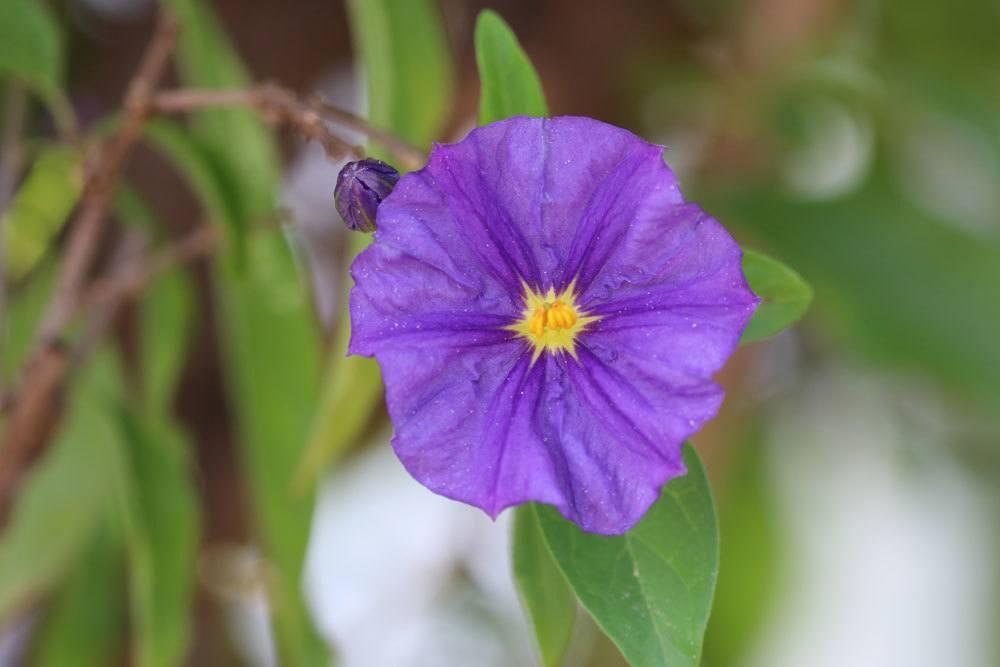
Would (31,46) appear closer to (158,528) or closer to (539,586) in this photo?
(158,528)

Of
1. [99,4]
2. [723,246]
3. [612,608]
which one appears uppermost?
[99,4]

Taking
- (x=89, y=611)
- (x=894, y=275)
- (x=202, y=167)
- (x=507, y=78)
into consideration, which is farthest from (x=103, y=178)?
(x=894, y=275)

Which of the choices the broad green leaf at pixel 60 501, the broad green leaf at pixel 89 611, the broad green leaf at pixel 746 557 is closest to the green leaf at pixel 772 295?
the broad green leaf at pixel 60 501

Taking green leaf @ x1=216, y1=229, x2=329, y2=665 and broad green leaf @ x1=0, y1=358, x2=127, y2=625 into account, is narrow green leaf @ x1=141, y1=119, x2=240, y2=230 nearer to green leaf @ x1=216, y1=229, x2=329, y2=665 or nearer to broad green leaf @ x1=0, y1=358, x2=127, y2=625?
green leaf @ x1=216, y1=229, x2=329, y2=665

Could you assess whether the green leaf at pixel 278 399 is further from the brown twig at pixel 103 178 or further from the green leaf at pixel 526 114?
the green leaf at pixel 526 114

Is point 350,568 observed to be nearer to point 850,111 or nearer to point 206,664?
point 206,664

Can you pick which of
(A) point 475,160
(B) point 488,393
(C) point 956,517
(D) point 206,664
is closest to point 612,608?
(B) point 488,393

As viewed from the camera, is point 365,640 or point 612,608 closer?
point 612,608
